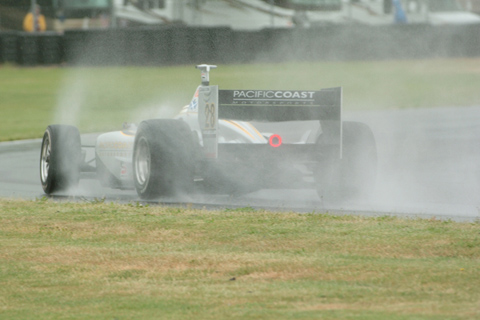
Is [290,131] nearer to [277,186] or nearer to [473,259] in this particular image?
[277,186]

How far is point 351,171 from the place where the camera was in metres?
8.42

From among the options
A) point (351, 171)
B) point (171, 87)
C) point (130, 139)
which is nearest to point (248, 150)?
point (351, 171)

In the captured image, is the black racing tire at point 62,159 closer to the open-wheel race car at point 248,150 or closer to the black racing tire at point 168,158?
the open-wheel race car at point 248,150

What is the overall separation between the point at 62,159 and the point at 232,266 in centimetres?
398

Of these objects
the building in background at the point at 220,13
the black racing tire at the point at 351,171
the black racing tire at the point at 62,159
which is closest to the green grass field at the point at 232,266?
the black racing tire at the point at 351,171

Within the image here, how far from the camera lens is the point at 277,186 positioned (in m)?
8.20

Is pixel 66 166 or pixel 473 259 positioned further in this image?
pixel 66 166

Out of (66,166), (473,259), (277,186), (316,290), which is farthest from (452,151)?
(316,290)

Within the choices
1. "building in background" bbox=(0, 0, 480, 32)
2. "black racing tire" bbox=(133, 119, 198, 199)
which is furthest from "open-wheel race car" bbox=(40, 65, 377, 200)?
"building in background" bbox=(0, 0, 480, 32)

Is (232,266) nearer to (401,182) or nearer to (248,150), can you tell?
(248,150)

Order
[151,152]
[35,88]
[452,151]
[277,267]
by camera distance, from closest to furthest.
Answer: [277,267], [151,152], [452,151], [35,88]

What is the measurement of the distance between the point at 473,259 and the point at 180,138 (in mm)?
3289

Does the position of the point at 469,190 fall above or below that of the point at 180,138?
below

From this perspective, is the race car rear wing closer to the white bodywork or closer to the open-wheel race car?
the open-wheel race car
